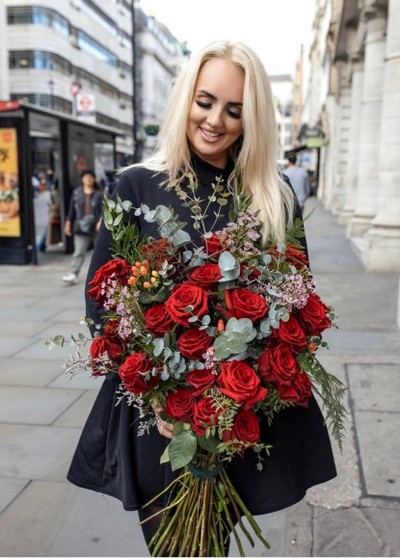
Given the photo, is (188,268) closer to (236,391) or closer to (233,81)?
(236,391)

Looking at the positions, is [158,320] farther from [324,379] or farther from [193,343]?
[324,379]

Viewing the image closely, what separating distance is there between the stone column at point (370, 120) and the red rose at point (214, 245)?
433 inches

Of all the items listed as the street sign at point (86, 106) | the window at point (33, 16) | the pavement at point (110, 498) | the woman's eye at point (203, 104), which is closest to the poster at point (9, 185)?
the pavement at point (110, 498)

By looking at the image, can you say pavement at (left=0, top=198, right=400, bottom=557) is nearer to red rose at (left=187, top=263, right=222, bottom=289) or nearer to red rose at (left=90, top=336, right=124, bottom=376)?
red rose at (left=187, top=263, right=222, bottom=289)

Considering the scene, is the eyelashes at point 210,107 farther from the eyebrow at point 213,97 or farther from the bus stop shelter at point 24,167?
the bus stop shelter at point 24,167

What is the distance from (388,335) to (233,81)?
476 cm

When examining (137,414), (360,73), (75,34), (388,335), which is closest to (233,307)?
(137,414)

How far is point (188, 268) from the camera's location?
157 centimetres

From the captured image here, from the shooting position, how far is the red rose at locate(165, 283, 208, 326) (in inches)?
56.0

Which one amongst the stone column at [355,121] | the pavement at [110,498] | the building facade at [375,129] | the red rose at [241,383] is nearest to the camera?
the red rose at [241,383]

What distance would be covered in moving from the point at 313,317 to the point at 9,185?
9796mm

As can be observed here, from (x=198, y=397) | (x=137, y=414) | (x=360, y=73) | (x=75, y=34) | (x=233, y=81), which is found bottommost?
(x=137, y=414)

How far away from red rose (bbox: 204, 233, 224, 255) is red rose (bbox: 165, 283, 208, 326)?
0.48 ft

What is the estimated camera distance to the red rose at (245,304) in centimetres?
143
